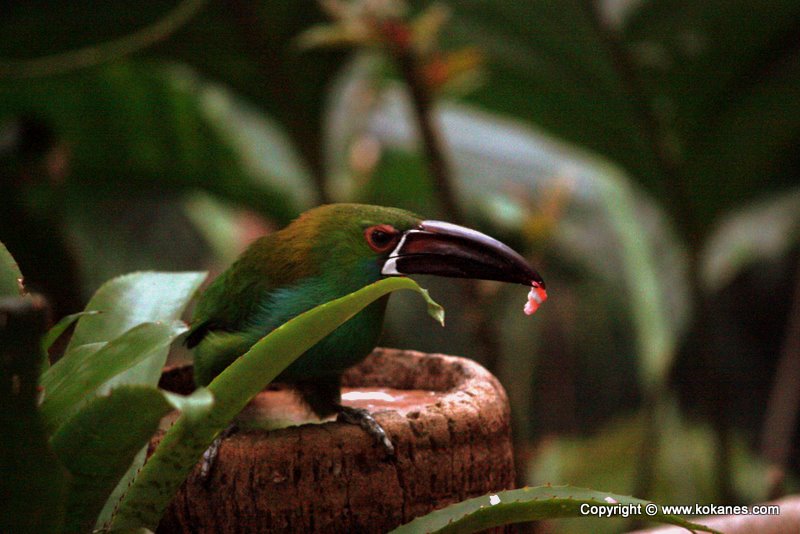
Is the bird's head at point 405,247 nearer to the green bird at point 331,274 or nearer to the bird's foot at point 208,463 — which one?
the green bird at point 331,274

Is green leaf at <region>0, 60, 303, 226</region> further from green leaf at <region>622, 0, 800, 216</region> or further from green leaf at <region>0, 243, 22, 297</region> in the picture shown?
green leaf at <region>0, 243, 22, 297</region>

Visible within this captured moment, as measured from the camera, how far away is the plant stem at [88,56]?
7.47ft

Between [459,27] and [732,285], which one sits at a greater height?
[459,27]

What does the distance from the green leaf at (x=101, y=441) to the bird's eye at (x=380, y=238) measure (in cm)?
40

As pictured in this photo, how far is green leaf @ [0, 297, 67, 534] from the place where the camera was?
0.65 m

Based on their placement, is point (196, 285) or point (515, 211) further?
point (515, 211)

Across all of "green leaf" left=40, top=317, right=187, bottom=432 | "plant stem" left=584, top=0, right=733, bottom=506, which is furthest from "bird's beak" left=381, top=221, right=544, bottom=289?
"plant stem" left=584, top=0, right=733, bottom=506

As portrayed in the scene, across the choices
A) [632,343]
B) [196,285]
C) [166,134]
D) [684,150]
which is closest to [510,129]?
[632,343]

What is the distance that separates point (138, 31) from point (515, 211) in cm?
116

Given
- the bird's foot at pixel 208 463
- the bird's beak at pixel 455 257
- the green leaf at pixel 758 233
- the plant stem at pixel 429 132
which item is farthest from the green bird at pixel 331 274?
the green leaf at pixel 758 233

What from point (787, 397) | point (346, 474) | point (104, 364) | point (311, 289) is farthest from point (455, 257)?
point (787, 397)

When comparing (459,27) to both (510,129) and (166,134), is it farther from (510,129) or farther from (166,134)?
(510,129)

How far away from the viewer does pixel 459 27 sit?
2.60 meters

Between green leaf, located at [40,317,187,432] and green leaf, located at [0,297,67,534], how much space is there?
9 cm
